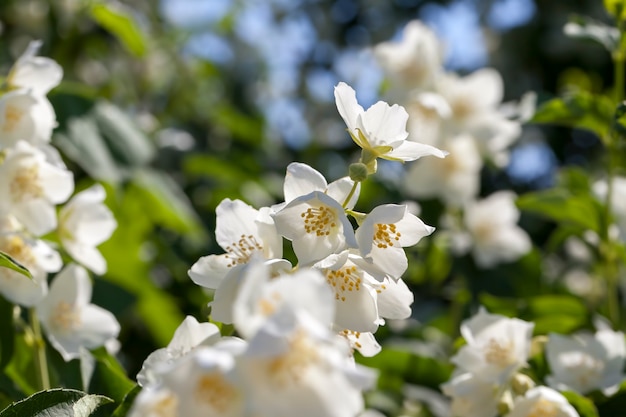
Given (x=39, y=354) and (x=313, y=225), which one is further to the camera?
(x=39, y=354)

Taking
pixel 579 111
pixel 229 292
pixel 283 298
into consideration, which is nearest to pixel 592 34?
pixel 579 111

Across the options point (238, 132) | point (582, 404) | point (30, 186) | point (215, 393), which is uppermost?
point (215, 393)

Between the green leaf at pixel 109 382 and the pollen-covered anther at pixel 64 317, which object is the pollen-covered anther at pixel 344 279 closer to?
the green leaf at pixel 109 382

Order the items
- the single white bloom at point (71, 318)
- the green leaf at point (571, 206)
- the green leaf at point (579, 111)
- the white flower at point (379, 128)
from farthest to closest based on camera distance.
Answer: the green leaf at point (571, 206) → the green leaf at point (579, 111) → the single white bloom at point (71, 318) → the white flower at point (379, 128)

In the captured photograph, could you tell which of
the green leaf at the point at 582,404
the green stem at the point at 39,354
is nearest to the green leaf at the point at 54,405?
the green stem at the point at 39,354

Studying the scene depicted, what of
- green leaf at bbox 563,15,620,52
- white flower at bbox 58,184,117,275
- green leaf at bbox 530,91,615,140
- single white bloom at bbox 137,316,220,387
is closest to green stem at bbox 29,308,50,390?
white flower at bbox 58,184,117,275

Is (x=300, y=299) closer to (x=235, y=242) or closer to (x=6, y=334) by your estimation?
(x=235, y=242)

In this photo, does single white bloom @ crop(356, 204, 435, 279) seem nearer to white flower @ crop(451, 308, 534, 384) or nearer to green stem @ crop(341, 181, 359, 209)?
green stem @ crop(341, 181, 359, 209)
